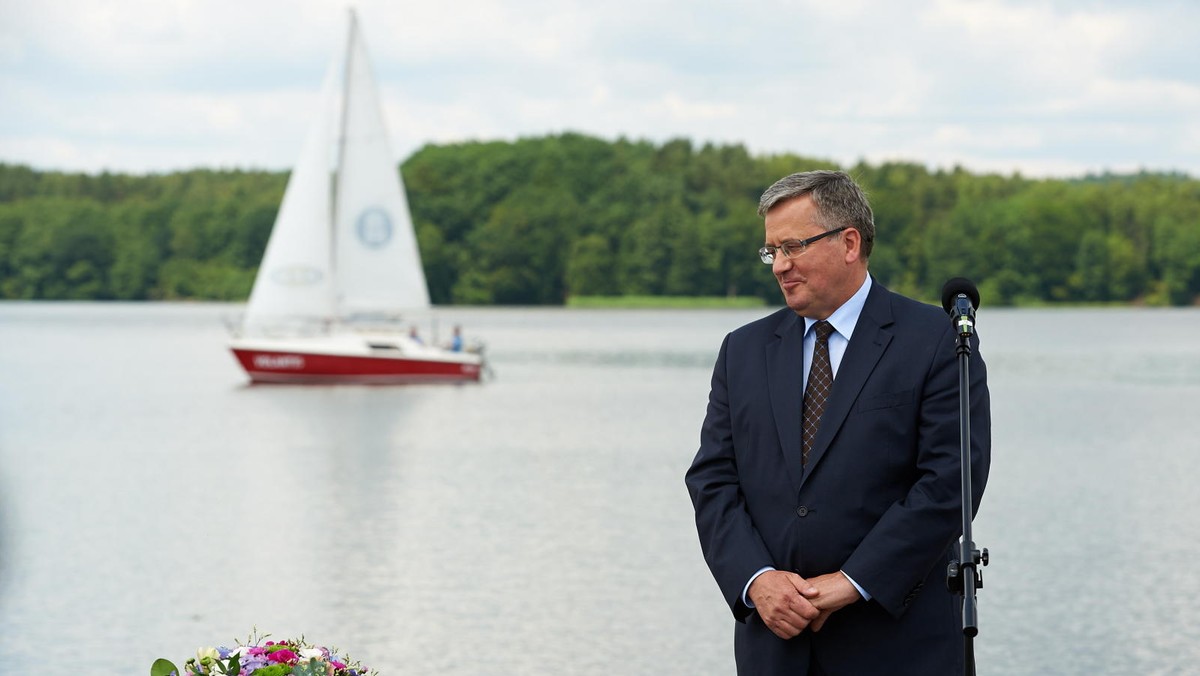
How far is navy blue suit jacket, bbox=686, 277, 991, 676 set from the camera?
3926 mm

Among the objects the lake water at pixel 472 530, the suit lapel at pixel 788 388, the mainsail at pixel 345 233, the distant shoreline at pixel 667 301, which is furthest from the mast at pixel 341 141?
the distant shoreline at pixel 667 301

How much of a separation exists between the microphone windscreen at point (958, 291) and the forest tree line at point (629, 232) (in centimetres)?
11854

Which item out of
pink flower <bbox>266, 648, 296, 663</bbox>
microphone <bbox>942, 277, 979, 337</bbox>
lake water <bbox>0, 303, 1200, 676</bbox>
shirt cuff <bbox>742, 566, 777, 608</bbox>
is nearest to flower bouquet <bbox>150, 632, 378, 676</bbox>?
pink flower <bbox>266, 648, 296, 663</bbox>

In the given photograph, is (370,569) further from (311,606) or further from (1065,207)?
(1065,207)

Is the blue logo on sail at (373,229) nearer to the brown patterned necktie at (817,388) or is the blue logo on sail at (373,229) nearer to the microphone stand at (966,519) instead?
the brown patterned necktie at (817,388)

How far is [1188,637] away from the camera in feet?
41.6

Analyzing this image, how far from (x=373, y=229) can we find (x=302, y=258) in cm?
206

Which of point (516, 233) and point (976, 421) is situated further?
point (516, 233)

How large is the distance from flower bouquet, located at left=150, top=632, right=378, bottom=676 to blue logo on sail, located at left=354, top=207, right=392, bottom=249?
130 ft

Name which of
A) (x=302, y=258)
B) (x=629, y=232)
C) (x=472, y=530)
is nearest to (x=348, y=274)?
(x=302, y=258)

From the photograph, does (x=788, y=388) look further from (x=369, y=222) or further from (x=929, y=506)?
(x=369, y=222)

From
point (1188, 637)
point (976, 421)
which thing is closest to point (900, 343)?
point (976, 421)

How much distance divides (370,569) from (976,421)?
40.9 feet

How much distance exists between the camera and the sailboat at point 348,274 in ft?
139
